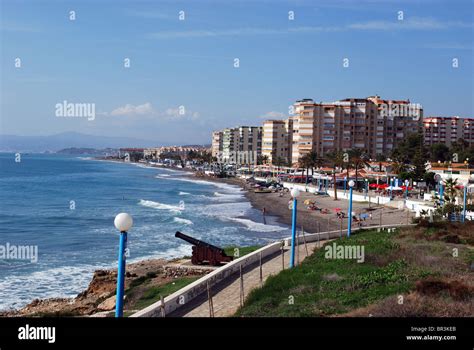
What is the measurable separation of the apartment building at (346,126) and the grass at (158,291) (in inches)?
3155

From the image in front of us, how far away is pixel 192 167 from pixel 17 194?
324ft

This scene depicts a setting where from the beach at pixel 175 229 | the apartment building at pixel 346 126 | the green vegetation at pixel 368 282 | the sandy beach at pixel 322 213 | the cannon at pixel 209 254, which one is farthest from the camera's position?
the apartment building at pixel 346 126

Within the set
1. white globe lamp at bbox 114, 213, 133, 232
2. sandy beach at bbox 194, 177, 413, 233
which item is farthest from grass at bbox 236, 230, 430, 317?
sandy beach at bbox 194, 177, 413, 233

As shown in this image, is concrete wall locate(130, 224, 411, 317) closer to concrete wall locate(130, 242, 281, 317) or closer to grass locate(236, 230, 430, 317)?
concrete wall locate(130, 242, 281, 317)

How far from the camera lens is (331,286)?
12281 mm

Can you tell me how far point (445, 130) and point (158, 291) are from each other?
122 metres

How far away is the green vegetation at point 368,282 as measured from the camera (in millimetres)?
9945

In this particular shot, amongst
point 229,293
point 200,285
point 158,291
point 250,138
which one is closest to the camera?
point 200,285

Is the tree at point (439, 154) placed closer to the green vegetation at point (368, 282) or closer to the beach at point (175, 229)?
the beach at point (175, 229)

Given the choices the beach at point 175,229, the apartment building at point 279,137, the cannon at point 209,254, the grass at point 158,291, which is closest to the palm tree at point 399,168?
the beach at point 175,229

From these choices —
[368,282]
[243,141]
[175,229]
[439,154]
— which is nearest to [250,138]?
[243,141]

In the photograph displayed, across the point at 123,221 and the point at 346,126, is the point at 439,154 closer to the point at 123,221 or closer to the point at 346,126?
the point at 346,126

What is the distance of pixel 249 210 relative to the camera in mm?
51250

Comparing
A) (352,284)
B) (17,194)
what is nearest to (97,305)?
(352,284)
